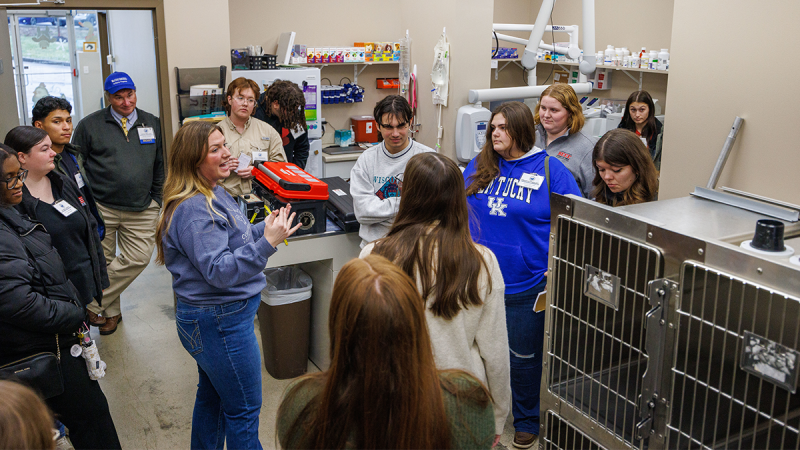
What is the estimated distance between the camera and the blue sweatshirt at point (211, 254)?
6.89 ft

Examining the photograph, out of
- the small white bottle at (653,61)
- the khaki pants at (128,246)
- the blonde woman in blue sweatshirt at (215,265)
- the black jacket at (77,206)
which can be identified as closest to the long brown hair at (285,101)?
the khaki pants at (128,246)

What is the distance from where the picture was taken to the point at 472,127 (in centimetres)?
448

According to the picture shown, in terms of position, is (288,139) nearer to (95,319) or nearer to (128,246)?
(128,246)

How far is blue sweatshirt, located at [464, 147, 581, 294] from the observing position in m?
2.62

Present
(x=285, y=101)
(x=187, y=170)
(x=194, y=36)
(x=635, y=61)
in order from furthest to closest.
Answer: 1. (x=635, y=61)
2. (x=194, y=36)
3. (x=285, y=101)
4. (x=187, y=170)

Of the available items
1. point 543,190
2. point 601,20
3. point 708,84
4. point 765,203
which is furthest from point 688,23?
point 601,20

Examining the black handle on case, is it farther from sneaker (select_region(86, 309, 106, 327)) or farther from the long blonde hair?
sneaker (select_region(86, 309, 106, 327))

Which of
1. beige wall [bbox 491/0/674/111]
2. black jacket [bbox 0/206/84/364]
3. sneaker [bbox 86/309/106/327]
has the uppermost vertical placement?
beige wall [bbox 491/0/674/111]

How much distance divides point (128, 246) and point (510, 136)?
8.72 ft

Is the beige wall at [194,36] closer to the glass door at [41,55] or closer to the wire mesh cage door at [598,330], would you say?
the wire mesh cage door at [598,330]

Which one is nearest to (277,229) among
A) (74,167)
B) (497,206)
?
(497,206)

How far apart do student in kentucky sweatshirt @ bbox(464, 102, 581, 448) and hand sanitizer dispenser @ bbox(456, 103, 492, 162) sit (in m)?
1.71

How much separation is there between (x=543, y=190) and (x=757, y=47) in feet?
4.12

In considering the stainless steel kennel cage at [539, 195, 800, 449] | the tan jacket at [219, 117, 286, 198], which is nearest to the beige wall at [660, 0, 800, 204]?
the stainless steel kennel cage at [539, 195, 800, 449]
